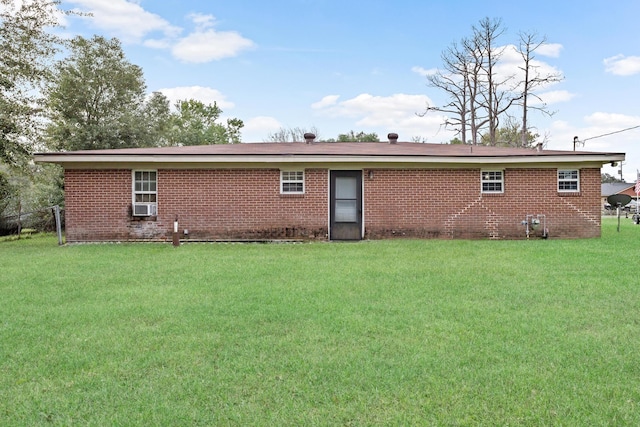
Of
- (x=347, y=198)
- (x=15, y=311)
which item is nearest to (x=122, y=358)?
(x=15, y=311)

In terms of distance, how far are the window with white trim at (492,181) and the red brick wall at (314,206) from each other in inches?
5.6

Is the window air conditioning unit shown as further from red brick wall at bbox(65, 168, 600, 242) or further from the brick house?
red brick wall at bbox(65, 168, 600, 242)

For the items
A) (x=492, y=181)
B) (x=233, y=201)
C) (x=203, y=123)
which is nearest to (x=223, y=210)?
(x=233, y=201)

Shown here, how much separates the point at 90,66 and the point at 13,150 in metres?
14.4

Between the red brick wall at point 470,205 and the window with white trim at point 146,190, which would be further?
the red brick wall at point 470,205

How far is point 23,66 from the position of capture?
44.7ft

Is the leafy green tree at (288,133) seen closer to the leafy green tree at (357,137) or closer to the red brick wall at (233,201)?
the leafy green tree at (357,137)

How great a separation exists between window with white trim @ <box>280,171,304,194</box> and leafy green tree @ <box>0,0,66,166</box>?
8839 mm

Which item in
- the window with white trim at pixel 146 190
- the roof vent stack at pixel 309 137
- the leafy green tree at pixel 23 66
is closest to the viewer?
the window with white trim at pixel 146 190

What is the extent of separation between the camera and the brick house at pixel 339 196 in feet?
38.4

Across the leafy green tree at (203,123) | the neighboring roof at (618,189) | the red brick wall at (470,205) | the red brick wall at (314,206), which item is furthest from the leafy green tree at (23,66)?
the neighboring roof at (618,189)

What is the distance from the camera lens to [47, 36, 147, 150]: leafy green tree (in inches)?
936

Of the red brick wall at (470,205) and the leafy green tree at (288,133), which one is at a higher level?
the leafy green tree at (288,133)

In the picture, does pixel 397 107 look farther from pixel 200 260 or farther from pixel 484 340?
pixel 484 340
